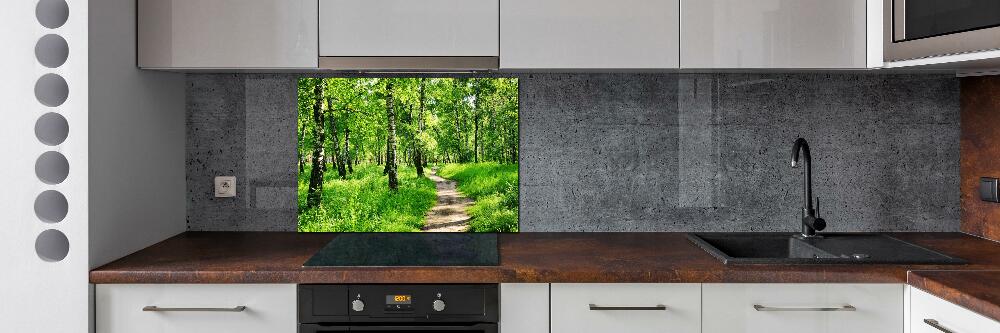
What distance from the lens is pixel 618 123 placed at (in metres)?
2.52

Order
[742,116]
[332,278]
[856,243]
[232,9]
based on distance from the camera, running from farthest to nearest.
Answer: [742,116]
[856,243]
[232,9]
[332,278]

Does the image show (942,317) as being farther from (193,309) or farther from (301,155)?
(301,155)

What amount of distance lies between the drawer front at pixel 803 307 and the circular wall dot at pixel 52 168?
5.83 ft

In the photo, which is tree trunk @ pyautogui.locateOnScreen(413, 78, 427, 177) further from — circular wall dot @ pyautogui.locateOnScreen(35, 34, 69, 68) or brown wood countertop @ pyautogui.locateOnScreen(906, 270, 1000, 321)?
brown wood countertop @ pyautogui.locateOnScreen(906, 270, 1000, 321)

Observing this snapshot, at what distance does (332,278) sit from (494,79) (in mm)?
1018

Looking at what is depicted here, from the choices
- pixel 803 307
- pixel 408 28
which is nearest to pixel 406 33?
pixel 408 28

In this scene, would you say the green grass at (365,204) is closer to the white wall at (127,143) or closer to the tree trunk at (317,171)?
the tree trunk at (317,171)

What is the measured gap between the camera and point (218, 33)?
211cm

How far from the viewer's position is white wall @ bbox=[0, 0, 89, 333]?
6.06 feet

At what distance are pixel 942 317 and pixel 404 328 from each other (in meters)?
1.32

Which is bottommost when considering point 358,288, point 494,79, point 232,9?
point 358,288

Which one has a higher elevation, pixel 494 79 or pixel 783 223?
pixel 494 79

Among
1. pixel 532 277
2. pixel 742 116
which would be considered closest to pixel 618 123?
pixel 742 116

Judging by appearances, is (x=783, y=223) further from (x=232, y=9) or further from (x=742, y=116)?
(x=232, y=9)
